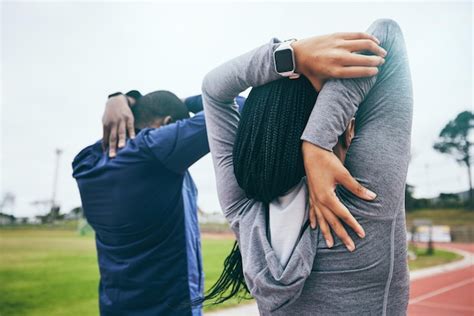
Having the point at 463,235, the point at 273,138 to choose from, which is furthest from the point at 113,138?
the point at 463,235

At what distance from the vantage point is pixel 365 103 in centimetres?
91

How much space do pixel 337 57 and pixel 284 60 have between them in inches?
4.9

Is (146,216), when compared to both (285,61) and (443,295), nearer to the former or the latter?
(285,61)

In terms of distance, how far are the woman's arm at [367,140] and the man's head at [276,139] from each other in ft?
0.17

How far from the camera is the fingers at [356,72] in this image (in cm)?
82

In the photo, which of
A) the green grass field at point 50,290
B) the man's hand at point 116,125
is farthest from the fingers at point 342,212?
the green grass field at point 50,290

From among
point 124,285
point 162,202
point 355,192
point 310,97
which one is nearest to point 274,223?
point 355,192

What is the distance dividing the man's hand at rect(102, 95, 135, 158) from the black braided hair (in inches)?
33.6

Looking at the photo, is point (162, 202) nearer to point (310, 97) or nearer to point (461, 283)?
point (310, 97)

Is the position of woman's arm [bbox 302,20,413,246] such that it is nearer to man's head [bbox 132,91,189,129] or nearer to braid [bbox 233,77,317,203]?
braid [bbox 233,77,317,203]

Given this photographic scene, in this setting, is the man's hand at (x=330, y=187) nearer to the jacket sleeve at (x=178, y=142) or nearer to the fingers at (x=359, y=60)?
the fingers at (x=359, y=60)

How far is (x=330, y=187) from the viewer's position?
2.74ft

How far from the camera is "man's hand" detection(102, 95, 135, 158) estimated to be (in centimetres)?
166

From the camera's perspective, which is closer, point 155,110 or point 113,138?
point 113,138
